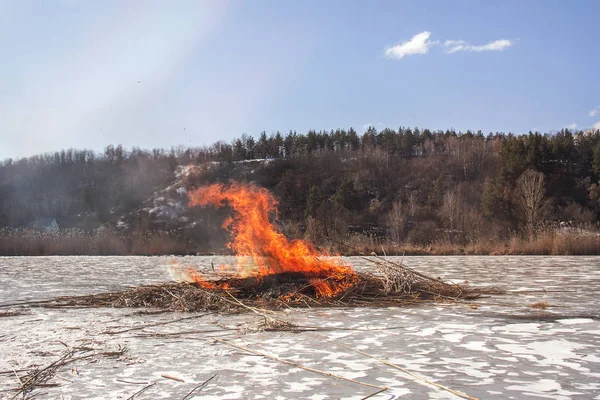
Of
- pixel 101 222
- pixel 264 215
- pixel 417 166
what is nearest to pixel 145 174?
pixel 101 222

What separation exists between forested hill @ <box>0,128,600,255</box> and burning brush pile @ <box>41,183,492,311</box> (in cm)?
2867

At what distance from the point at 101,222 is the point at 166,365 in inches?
2781

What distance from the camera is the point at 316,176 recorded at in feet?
239

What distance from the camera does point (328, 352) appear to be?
12.6 ft

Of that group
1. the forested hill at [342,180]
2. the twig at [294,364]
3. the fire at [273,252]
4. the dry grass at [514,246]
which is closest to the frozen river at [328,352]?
the twig at [294,364]

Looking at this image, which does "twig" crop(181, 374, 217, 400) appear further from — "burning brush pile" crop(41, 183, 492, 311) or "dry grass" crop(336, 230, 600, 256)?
"dry grass" crop(336, 230, 600, 256)

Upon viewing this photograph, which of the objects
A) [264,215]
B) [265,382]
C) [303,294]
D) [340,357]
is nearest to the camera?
[265,382]

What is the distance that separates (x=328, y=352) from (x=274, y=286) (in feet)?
10.9

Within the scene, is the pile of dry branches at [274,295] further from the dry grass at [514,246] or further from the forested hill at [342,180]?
the forested hill at [342,180]

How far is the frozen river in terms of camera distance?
2.92 metres

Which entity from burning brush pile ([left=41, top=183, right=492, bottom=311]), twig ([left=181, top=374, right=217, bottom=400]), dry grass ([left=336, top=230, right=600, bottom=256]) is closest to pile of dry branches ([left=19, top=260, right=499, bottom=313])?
burning brush pile ([left=41, top=183, right=492, bottom=311])

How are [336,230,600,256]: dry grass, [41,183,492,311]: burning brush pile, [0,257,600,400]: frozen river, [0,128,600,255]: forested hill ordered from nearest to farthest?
[0,257,600,400]: frozen river, [41,183,492,311]: burning brush pile, [336,230,600,256]: dry grass, [0,128,600,255]: forested hill

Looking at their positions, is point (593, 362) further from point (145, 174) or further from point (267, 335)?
point (145, 174)

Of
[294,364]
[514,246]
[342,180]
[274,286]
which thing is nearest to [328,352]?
[294,364]
